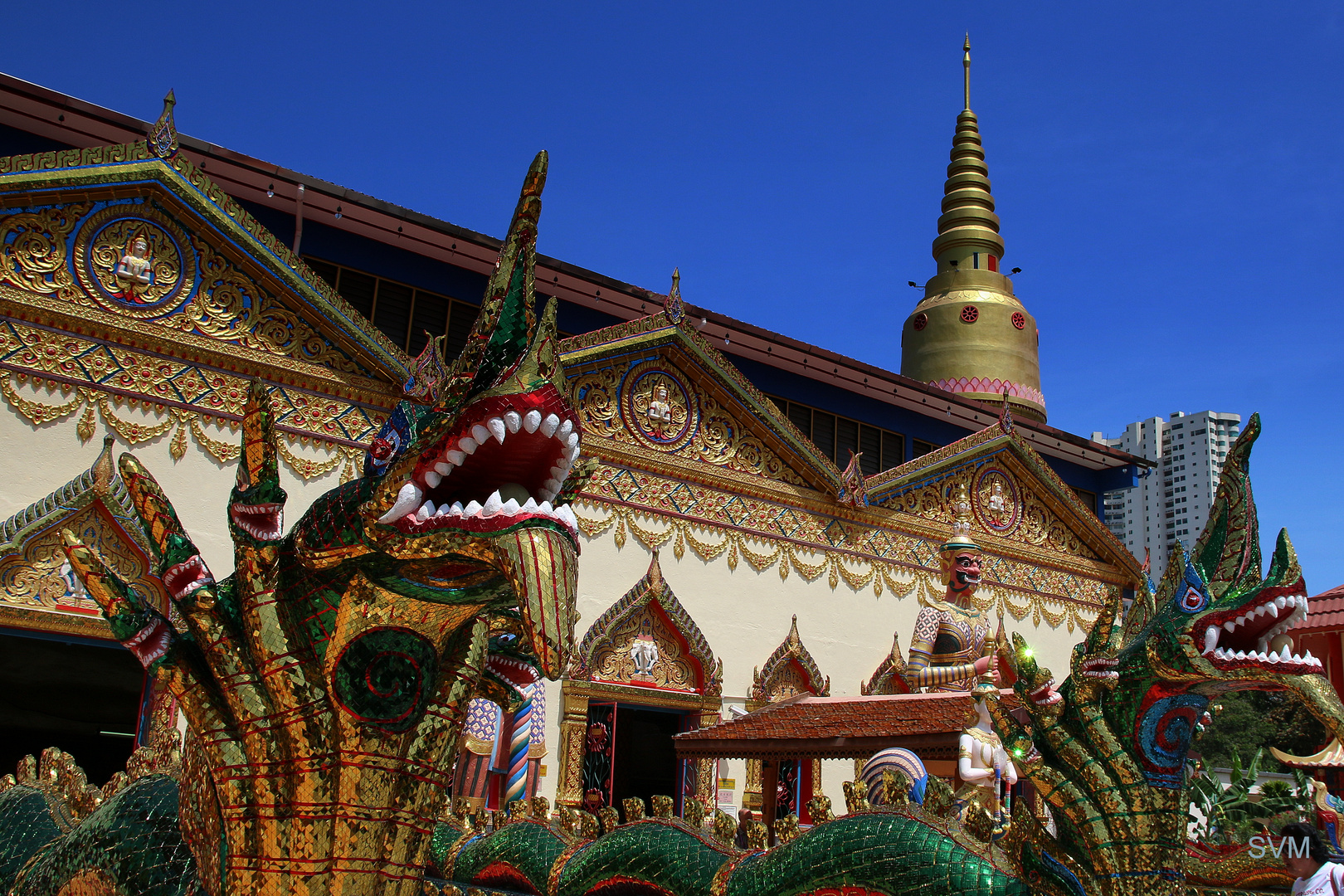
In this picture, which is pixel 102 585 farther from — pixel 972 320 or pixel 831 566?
pixel 972 320

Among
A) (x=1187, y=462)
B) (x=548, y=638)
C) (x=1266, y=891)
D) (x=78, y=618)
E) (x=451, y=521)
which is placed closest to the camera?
(x=548, y=638)

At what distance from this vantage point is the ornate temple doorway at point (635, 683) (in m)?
10.6

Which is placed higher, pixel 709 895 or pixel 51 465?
pixel 51 465

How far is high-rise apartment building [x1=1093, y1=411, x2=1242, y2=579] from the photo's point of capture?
47688mm

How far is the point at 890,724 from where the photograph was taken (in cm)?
745

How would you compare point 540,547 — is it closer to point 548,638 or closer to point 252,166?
point 548,638

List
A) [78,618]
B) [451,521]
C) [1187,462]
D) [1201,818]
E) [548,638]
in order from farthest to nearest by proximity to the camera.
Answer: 1. [1187,462]
2. [1201,818]
3. [78,618]
4. [451,521]
5. [548,638]

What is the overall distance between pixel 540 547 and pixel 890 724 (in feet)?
19.8

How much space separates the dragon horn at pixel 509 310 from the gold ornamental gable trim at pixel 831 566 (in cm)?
900

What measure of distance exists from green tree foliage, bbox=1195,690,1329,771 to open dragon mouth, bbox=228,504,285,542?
19.9 m

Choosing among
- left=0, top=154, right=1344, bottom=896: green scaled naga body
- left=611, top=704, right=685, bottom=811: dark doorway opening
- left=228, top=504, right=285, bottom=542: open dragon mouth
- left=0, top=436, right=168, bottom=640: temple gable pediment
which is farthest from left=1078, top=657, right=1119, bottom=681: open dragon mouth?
left=611, top=704, right=685, bottom=811: dark doorway opening

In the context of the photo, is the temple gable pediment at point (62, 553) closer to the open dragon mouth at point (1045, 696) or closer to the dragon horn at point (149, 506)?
the dragon horn at point (149, 506)

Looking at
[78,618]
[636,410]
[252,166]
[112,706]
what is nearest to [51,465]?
[78,618]

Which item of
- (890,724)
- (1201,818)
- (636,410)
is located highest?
(636,410)
